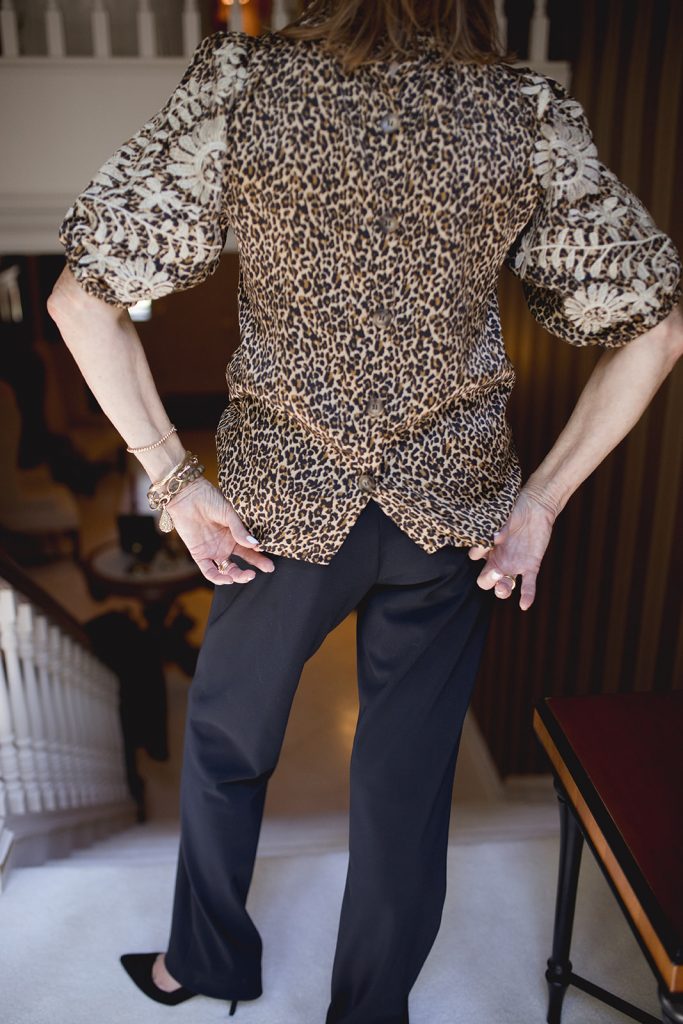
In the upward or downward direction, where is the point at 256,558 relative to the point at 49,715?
upward

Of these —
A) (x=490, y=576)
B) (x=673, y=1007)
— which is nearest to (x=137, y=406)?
(x=490, y=576)

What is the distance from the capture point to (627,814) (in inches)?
46.4

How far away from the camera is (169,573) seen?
4676 mm

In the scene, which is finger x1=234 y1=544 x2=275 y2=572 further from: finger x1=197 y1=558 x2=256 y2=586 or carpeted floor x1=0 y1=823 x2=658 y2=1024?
carpeted floor x1=0 y1=823 x2=658 y2=1024

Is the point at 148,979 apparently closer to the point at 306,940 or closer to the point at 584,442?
the point at 306,940

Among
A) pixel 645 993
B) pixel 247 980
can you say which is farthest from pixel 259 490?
pixel 645 993

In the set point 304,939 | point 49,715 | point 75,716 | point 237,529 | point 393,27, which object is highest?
point 393,27

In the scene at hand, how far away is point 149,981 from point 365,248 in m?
1.26

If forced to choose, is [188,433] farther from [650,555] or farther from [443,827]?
[443,827]

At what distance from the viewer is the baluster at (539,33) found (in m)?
2.93

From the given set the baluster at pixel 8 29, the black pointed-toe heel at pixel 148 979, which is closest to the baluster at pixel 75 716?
the black pointed-toe heel at pixel 148 979

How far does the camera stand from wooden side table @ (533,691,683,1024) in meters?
1.04

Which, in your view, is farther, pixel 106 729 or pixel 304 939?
pixel 106 729

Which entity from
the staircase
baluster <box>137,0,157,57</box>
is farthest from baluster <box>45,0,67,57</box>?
the staircase
